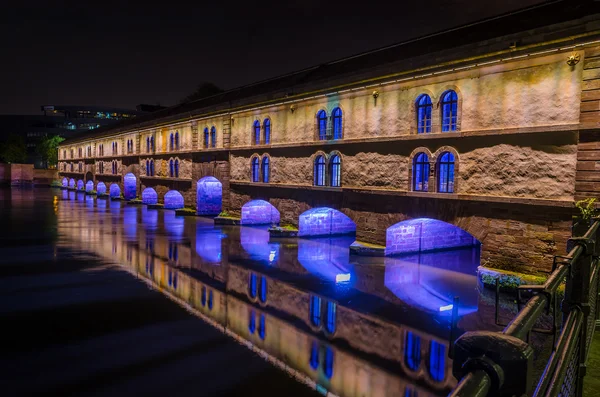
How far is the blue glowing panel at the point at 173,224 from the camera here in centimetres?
2529

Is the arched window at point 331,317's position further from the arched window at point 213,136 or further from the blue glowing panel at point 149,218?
the arched window at point 213,136

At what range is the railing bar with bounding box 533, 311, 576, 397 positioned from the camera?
85.7 inches

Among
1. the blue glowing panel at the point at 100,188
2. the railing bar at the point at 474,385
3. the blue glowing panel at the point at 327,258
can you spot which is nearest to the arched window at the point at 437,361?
the blue glowing panel at the point at 327,258

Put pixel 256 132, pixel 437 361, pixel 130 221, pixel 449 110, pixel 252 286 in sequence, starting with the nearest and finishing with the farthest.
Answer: pixel 437 361, pixel 252 286, pixel 449 110, pixel 256 132, pixel 130 221

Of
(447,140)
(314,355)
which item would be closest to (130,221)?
(447,140)

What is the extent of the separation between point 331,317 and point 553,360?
9.10m

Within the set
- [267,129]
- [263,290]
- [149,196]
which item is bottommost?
[263,290]

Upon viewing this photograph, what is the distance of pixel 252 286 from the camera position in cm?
1428

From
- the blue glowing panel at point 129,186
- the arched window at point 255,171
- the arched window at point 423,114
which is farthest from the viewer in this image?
the blue glowing panel at point 129,186

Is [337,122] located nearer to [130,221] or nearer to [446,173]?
[446,173]

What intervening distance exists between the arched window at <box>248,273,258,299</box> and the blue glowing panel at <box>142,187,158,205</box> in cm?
2926

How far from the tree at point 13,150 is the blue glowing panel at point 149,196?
65.6m

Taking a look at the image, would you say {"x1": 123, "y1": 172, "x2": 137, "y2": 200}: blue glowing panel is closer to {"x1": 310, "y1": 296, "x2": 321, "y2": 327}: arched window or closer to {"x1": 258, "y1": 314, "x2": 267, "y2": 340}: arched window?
{"x1": 310, "y1": 296, "x2": 321, "y2": 327}: arched window

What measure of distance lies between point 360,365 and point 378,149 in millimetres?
11564
